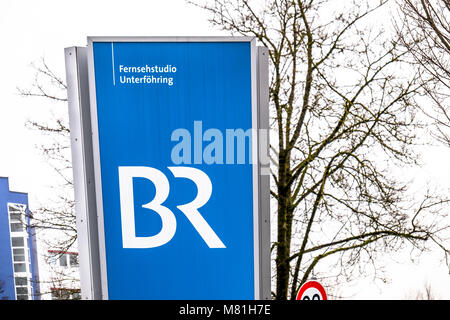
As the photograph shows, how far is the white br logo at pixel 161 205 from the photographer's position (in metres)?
3.62

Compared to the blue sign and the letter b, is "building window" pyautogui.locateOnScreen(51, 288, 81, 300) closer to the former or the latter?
the blue sign

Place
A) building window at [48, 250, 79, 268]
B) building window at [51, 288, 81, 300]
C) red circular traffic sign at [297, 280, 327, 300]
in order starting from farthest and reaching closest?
building window at [48, 250, 79, 268] < building window at [51, 288, 81, 300] < red circular traffic sign at [297, 280, 327, 300]

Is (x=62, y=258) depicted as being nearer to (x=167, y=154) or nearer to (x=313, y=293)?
(x=313, y=293)

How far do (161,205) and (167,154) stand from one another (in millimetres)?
380

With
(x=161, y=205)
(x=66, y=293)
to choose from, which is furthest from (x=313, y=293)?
(x=66, y=293)

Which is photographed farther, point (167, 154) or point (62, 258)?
point (62, 258)

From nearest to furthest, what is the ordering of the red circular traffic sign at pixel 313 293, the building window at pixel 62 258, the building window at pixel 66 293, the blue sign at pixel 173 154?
the blue sign at pixel 173 154, the red circular traffic sign at pixel 313 293, the building window at pixel 66 293, the building window at pixel 62 258

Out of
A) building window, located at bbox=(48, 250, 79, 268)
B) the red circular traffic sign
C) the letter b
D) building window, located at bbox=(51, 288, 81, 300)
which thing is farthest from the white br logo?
building window, located at bbox=(51, 288, 81, 300)

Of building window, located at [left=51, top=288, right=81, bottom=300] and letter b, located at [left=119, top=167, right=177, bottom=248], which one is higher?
letter b, located at [left=119, top=167, right=177, bottom=248]

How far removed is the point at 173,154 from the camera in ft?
11.8

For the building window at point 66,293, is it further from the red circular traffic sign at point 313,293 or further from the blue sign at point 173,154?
the blue sign at point 173,154

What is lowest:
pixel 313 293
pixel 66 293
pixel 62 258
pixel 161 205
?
pixel 66 293

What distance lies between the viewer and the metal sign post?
358 cm

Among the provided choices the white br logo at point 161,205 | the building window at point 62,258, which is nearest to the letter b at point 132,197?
the white br logo at point 161,205
